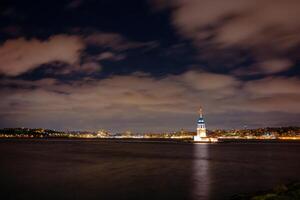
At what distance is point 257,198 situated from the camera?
25156 millimetres

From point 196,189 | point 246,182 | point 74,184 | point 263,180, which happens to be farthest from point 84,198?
point 263,180

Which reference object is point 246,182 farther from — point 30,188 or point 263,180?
point 30,188

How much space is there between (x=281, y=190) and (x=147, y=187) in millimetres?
14348

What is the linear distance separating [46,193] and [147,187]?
1039cm

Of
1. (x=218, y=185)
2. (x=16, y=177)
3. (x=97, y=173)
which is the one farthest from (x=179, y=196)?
(x=16, y=177)

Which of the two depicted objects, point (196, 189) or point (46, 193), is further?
point (196, 189)

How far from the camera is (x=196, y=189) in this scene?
37.3 metres

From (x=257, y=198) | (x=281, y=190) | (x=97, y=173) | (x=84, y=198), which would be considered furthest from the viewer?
(x=97, y=173)

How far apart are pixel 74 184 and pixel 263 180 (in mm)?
23037

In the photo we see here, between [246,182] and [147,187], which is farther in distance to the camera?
[246,182]

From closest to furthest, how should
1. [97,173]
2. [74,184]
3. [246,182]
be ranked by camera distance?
[74,184], [246,182], [97,173]

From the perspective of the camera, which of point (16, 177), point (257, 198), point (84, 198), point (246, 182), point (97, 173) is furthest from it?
point (97, 173)

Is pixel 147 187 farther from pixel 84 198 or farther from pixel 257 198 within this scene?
pixel 257 198

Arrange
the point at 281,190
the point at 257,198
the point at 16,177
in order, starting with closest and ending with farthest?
the point at 257,198, the point at 281,190, the point at 16,177
